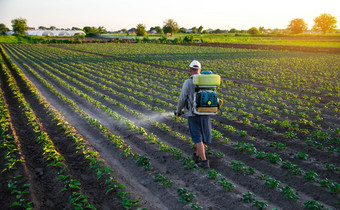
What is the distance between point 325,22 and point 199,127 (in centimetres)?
11048

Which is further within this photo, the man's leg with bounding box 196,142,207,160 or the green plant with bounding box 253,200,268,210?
the man's leg with bounding box 196,142,207,160

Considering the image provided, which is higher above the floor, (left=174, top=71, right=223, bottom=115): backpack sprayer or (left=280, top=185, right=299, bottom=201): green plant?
(left=174, top=71, right=223, bottom=115): backpack sprayer

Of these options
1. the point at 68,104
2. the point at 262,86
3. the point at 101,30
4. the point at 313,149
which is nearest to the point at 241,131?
the point at 313,149

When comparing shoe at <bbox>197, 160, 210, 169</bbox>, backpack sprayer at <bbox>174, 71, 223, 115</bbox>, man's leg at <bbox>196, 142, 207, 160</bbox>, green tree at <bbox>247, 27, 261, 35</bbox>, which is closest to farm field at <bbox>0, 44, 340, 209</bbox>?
shoe at <bbox>197, 160, 210, 169</bbox>

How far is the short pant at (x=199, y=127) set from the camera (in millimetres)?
5750

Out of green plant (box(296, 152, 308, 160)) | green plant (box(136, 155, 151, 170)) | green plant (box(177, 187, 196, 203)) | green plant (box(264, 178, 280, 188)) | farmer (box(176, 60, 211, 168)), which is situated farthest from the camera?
green plant (box(296, 152, 308, 160))

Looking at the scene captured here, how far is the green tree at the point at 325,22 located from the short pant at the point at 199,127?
362 ft

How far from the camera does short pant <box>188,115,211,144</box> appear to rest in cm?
575

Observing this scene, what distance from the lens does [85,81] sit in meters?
17.5

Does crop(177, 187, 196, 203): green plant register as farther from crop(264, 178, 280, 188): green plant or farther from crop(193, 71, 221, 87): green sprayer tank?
crop(193, 71, 221, 87): green sprayer tank

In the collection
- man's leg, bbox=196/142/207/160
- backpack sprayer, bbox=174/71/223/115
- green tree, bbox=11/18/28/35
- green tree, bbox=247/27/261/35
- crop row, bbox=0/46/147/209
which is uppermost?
green tree, bbox=11/18/28/35

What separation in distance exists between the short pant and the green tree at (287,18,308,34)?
119 meters

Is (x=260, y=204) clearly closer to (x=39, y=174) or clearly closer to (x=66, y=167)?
(x=66, y=167)

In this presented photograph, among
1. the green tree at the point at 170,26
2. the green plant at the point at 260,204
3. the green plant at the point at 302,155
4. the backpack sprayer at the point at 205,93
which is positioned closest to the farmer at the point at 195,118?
the backpack sprayer at the point at 205,93
